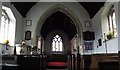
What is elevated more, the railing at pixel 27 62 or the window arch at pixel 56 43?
the window arch at pixel 56 43

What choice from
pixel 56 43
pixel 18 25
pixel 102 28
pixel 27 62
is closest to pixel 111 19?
pixel 102 28

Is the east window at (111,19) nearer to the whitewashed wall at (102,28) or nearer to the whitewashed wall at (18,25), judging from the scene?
the whitewashed wall at (102,28)

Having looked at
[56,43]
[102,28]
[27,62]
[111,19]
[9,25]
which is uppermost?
[111,19]

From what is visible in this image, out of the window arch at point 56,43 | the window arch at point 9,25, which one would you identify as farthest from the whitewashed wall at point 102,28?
the window arch at point 56,43

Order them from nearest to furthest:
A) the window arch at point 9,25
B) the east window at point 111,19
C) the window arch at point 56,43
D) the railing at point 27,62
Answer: the railing at point 27,62, the east window at point 111,19, the window arch at point 9,25, the window arch at point 56,43

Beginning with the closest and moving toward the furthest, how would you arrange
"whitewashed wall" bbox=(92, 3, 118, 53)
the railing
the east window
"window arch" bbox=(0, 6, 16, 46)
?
1. the railing
2. "whitewashed wall" bbox=(92, 3, 118, 53)
3. the east window
4. "window arch" bbox=(0, 6, 16, 46)

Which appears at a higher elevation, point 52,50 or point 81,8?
point 81,8

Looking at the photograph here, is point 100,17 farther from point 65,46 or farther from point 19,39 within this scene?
point 65,46

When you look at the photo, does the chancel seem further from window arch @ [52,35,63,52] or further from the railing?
window arch @ [52,35,63,52]

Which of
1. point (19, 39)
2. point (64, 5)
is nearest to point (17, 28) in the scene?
point (19, 39)

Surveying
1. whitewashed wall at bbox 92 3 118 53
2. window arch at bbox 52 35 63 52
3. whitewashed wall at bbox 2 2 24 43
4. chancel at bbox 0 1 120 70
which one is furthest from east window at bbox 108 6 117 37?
window arch at bbox 52 35 63 52

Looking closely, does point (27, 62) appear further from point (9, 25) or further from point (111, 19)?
point (111, 19)

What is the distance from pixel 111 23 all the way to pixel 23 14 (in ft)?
15.4

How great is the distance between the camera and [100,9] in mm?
7453
